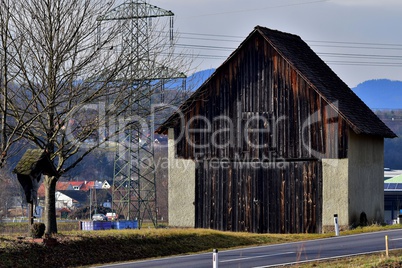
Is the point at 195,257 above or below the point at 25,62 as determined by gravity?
below

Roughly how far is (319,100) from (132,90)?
10.7 metres

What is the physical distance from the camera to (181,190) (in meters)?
42.8

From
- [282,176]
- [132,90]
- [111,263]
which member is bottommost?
[111,263]

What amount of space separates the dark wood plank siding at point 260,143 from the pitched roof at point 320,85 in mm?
357

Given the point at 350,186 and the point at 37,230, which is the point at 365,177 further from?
the point at 37,230

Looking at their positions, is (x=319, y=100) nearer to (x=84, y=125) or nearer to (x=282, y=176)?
(x=282, y=176)

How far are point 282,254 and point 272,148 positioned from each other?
14.4 meters

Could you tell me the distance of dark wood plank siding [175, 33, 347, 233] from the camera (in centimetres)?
3944

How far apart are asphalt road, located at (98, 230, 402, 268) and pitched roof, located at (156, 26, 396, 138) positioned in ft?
29.3

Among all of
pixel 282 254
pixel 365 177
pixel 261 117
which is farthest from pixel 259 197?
pixel 282 254

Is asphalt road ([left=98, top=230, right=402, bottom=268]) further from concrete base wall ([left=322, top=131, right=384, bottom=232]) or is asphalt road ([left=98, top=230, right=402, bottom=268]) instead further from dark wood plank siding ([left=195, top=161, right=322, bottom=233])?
dark wood plank siding ([left=195, top=161, right=322, bottom=233])

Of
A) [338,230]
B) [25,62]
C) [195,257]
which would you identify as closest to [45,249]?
[195,257]

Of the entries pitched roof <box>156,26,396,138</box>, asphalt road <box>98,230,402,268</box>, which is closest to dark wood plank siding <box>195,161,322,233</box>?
pitched roof <box>156,26,396,138</box>

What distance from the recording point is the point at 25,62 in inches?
1204
